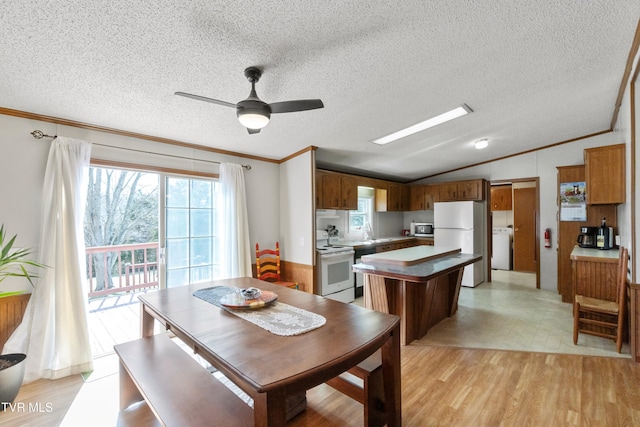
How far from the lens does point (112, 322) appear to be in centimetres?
359

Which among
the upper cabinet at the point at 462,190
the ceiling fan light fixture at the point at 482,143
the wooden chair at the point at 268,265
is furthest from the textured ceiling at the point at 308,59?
the upper cabinet at the point at 462,190

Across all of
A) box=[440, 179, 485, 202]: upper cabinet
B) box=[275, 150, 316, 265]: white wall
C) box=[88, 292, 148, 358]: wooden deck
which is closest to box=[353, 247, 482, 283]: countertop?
box=[275, 150, 316, 265]: white wall

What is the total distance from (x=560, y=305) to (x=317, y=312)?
14.5 feet

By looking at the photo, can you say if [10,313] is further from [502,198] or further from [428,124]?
[502,198]

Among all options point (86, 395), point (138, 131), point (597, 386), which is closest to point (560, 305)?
point (597, 386)

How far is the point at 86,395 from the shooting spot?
2172 millimetres

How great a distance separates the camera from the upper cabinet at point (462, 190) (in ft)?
17.7

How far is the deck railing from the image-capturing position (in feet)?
13.8

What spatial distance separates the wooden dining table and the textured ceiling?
5.20ft

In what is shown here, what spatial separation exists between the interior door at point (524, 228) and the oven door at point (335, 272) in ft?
16.3

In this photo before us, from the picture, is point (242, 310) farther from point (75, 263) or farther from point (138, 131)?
point (138, 131)

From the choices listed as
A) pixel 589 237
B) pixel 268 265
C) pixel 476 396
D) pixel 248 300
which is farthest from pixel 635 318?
pixel 268 265

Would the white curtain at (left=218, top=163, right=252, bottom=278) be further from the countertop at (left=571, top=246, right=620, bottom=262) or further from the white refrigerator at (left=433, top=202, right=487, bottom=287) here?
the countertop at (left=571, top=246, right=620, bottom=262)

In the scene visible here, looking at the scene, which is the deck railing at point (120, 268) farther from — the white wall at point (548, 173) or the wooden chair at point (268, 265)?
the white wall at point (548, 173)
